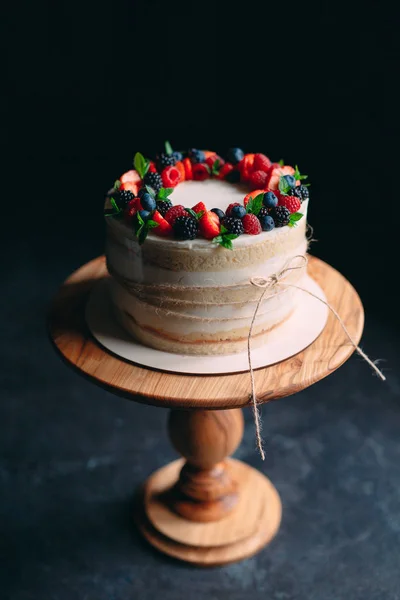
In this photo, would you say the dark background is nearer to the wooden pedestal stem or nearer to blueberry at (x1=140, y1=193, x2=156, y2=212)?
the wooden pedestal stem

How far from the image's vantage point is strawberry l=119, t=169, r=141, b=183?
2.46 m

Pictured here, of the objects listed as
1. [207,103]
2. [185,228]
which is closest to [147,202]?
[185,228]

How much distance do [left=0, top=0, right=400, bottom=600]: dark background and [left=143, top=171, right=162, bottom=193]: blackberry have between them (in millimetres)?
1116

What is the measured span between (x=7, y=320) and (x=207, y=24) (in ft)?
4.97

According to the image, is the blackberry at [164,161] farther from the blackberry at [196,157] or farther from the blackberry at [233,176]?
the blackberry at [233,176]

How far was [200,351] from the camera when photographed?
235 centimetres

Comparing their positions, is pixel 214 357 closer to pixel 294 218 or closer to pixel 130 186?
pixel 294 218

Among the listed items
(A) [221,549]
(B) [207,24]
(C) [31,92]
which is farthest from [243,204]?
(C) [31,92]

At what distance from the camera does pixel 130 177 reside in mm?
2473

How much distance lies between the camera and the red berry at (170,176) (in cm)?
251

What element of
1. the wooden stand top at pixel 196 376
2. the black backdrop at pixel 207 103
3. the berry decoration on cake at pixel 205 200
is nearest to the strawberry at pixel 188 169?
the berry decoration on cake at pixel 205 200

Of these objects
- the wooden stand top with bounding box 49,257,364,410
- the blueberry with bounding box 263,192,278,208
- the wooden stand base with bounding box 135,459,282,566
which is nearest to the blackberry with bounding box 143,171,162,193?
the blueberry with bounding box 263,192,278,208

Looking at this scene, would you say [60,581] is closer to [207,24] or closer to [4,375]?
[4,375]

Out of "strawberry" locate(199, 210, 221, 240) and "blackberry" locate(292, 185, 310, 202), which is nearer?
"strawberry" locate(199, 210, 221, 240)
